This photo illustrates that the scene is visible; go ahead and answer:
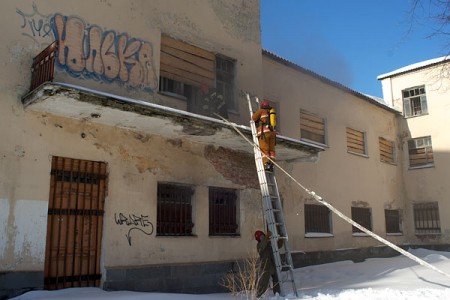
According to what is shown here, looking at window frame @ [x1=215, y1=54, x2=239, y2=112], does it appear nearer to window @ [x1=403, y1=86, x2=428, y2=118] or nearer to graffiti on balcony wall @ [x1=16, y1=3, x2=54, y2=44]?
graffiti on balcony wall @ [x1=16, y1=3, x2=54, y2=44]

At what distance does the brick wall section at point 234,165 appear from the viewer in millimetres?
11000

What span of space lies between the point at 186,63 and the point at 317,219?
738 cm

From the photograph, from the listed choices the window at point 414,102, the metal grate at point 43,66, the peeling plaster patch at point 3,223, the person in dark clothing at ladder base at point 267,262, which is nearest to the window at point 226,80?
the person in dark clothing at ladder base at point 267,262

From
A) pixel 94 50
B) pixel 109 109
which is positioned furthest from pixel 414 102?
pixel 109 109

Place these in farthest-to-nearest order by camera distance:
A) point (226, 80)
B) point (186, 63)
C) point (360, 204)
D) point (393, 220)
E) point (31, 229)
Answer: point (393, 220) → point (360, 204) → point (226, 80) → point (186, 63) → point (31, 229)

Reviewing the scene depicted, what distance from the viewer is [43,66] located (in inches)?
304

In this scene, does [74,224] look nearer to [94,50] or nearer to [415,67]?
[94,50]

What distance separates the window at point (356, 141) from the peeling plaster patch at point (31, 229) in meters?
12.3

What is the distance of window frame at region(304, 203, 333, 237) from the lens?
14328 mm

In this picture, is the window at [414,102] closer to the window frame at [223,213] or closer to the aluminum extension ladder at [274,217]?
the window frame at [223,213]

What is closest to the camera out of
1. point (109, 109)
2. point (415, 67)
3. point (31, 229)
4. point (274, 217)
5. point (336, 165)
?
point (31, 229)

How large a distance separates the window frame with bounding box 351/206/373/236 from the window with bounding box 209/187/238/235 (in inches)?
262

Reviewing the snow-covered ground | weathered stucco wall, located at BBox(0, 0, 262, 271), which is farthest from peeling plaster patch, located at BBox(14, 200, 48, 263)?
the snow-covered ground

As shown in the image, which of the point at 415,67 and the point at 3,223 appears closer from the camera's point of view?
the point at 3,223
